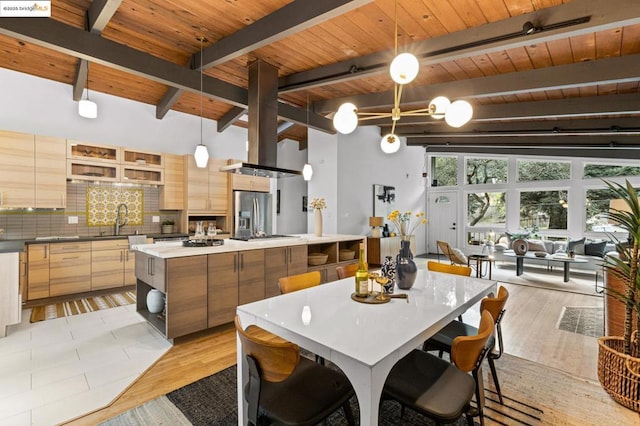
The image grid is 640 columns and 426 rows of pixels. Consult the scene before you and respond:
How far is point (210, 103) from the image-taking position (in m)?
5.56

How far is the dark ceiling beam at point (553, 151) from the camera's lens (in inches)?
256

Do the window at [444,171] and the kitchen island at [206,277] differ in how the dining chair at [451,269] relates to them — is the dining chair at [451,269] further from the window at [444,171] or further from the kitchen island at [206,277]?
the window at [444,171]

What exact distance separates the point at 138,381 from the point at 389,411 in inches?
73.7

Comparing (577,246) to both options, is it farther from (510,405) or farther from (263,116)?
(263,116)

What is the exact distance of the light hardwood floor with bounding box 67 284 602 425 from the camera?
7.07ft

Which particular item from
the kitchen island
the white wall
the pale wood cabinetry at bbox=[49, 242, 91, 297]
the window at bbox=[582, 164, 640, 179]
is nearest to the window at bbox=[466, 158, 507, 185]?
the white wall

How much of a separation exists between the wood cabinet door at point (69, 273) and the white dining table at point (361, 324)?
12.8 feet

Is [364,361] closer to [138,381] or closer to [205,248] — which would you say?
[138,381]

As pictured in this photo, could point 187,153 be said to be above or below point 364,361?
above

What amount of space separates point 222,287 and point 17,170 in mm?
3335

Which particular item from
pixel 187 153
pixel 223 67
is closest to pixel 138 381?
pixel 223 67

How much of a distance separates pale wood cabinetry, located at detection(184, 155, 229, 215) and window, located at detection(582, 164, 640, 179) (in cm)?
867

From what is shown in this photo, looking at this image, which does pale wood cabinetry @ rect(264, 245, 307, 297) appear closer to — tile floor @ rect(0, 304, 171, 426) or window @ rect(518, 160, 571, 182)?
tile floor @ rect(0, 304, 171, 426)

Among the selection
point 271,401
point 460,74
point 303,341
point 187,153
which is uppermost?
point 460,74
